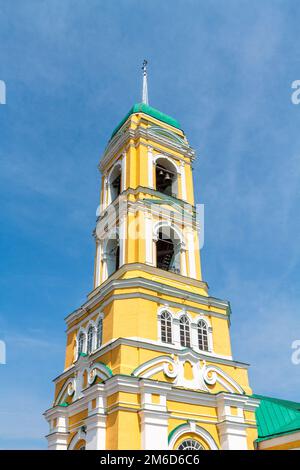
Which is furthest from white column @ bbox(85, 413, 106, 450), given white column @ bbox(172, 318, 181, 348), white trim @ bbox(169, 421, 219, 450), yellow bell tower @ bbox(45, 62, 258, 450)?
white column @ bbox(172, 318, 181, 348)

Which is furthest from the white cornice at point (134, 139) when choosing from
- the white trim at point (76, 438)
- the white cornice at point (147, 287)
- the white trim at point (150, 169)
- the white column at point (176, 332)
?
the white trim at point (76, 438)

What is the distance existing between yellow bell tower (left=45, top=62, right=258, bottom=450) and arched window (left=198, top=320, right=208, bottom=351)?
0.05m

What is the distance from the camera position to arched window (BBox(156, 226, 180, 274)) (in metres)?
23.9

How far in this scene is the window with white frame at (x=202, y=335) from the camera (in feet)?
68.1

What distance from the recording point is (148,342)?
19.0 meters

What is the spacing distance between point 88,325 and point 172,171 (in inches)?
397

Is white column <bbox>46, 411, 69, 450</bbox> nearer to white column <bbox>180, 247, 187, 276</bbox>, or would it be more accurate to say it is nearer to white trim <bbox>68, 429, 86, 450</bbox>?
white trim <bbox>68, 429, 86, 450</bbox>

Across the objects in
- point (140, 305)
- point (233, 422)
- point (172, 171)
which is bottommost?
point (233, 422)

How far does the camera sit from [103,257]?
80.1 ft

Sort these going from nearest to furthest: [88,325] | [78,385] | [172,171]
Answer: [78,385], [88,325], [172,171]

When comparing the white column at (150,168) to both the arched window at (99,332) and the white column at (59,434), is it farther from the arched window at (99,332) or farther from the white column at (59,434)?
the white column at (59,434)

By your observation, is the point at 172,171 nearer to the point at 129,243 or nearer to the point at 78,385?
the point at 129,243

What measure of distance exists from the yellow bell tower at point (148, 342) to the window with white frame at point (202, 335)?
5 cm
